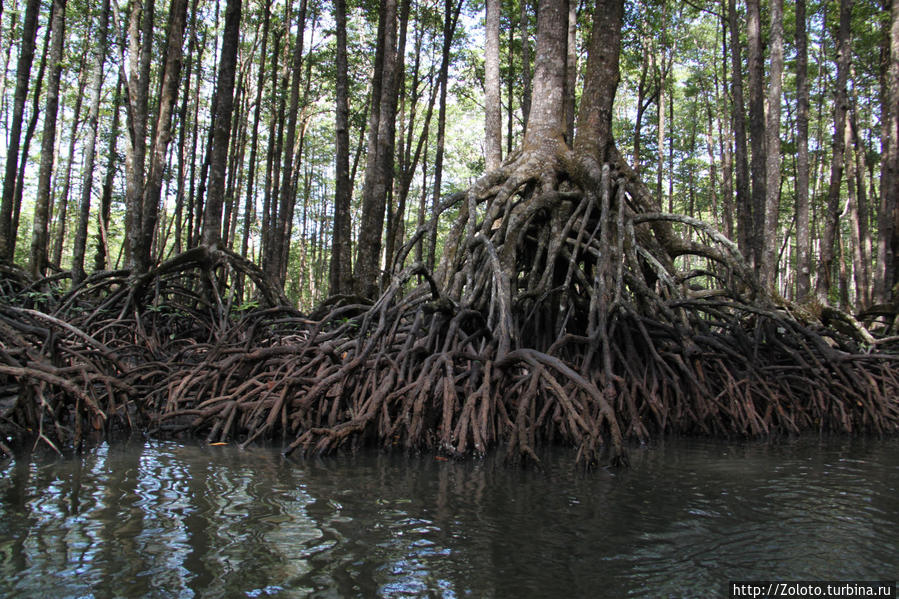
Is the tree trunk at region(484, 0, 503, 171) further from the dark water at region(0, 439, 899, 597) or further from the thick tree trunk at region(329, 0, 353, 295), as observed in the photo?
the dark water at region(0, 439, 899, 597)

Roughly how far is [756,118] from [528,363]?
36.0 feet

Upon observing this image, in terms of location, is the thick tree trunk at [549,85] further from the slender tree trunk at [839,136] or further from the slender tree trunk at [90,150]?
the slender tree trunk at [839,136]

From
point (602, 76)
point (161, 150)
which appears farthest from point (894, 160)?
point (161, 150)

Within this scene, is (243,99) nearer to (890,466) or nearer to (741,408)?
(741,408)

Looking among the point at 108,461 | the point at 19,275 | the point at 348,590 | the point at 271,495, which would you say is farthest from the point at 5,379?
the point at 19,275

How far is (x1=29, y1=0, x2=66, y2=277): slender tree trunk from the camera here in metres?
10.7

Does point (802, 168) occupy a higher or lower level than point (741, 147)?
lower

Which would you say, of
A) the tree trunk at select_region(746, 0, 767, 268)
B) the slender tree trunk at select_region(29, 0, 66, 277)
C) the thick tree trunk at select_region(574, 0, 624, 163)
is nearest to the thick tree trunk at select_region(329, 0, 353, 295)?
the thick tree trunk at select_region(574, 0, 624, 163)

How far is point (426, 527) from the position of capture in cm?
275

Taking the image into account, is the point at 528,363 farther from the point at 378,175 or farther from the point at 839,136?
the point at 839,136

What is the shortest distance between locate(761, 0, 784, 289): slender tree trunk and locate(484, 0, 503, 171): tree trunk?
4548 millimetres

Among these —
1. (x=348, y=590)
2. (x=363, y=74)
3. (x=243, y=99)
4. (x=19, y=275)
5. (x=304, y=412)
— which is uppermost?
(x=363, y=74)

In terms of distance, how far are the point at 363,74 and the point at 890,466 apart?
A: 19.3 meters

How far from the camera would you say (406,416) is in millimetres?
4402
